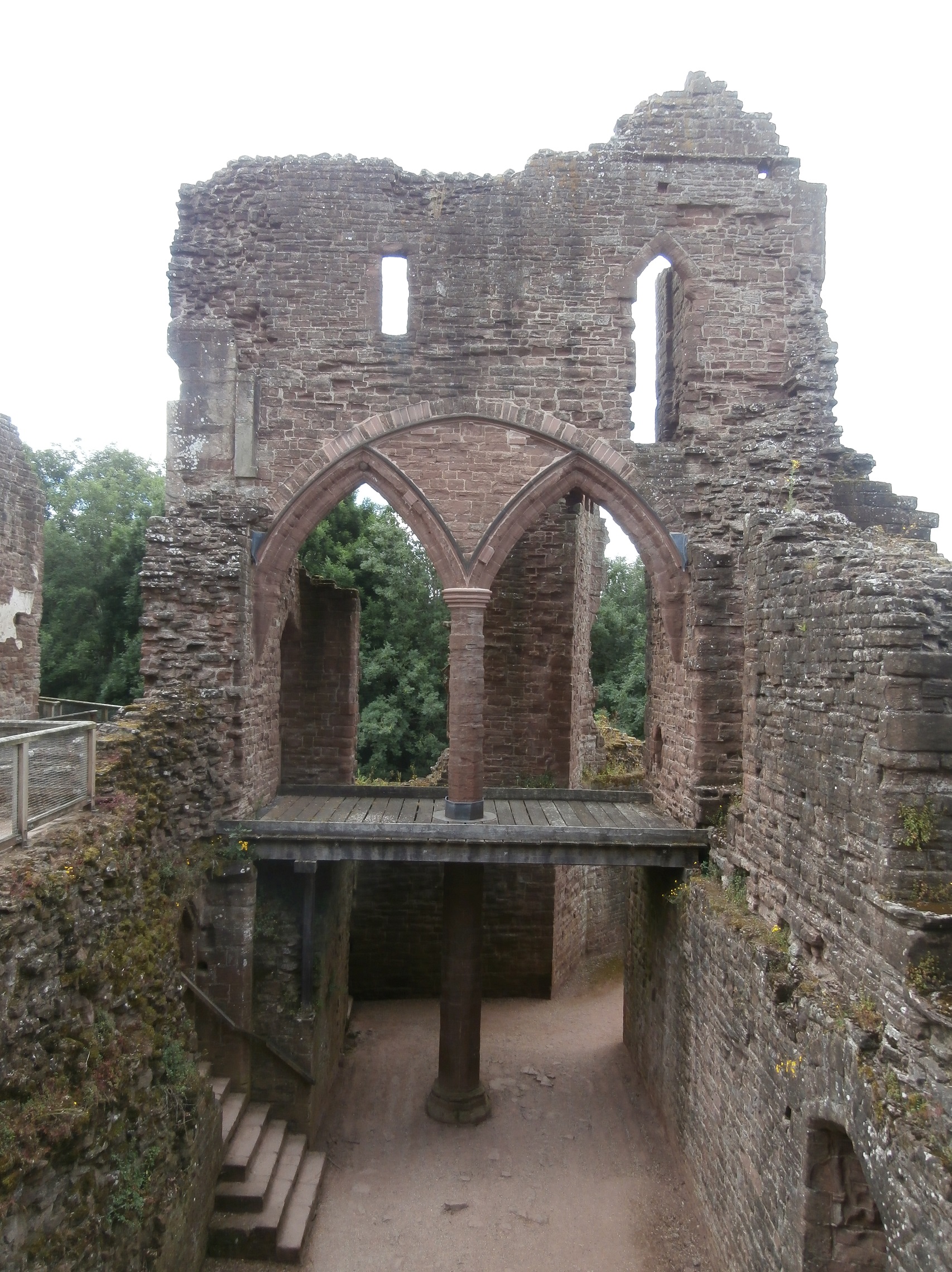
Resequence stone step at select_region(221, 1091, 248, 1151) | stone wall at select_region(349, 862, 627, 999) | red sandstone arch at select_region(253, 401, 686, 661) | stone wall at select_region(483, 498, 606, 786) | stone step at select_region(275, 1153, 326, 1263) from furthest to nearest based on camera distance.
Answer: stone wall at select_region(483, 498, 606, 786), stone wall at select_region(349, 862, 627, 999), red sandstone arch at select_region(253, 401, 686, 661), stone step at select_region(221, 1091, 248, 1151), stone step at select_region(275, 1153, 326, 1263)

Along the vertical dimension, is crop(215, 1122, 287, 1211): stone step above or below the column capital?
below

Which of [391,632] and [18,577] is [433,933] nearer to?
Result: [18,577]

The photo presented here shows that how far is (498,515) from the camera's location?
324 inches

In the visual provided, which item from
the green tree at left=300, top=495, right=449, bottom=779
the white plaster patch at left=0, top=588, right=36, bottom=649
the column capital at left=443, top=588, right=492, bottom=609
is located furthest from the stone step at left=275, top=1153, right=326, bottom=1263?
the green tree at left=300, top=495, right=449, bottom=779

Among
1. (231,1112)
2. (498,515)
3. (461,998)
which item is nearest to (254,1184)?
(231,1112)

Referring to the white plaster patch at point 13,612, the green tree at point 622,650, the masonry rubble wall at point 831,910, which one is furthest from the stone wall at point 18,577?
the green tree at point 622,650

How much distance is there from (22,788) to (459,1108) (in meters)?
5.76

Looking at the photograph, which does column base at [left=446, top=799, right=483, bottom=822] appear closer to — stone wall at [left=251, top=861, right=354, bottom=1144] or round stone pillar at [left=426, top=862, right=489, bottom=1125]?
round stone pillar at [left=426, top=862, right=489, bottom=1125]

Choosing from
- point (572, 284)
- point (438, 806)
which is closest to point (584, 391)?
point (572, 284)

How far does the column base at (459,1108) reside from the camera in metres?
8.17

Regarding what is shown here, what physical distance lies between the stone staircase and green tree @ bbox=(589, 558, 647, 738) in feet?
60.2

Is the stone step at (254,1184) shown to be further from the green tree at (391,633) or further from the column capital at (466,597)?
the green tree at (391,633)

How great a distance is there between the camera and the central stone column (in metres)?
8.18

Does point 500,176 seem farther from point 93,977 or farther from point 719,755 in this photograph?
point 93,977
